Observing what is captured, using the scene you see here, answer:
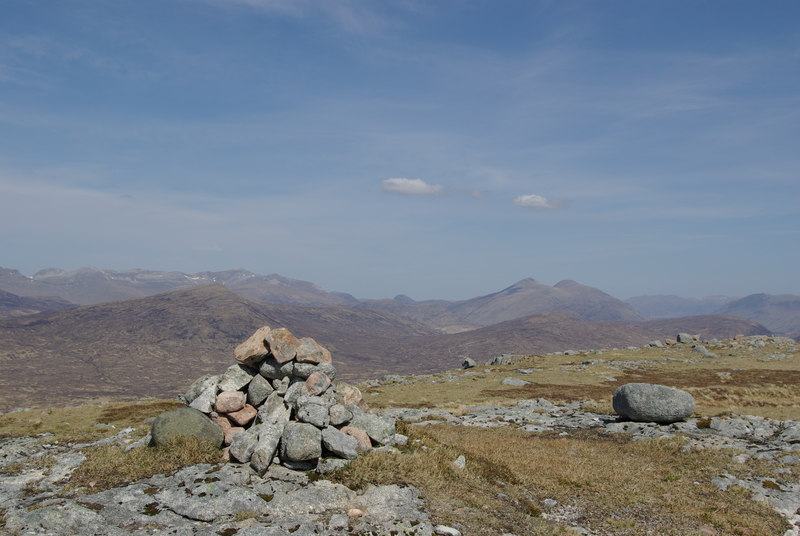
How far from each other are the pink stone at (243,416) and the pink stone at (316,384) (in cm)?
328

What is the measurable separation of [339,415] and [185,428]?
24.0 feet

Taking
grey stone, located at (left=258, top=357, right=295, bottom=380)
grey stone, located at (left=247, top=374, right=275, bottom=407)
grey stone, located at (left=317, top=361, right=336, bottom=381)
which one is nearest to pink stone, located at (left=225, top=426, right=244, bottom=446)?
grey stone, located at (left=247, top=374, right=275, bottom=407)

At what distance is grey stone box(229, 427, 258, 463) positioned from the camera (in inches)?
836

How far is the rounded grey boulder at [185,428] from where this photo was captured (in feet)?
75.8

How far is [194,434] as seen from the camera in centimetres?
2306

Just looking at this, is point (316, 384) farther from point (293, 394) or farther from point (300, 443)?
point (300, 443)

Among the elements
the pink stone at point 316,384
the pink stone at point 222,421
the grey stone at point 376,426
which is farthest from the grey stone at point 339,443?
the pink stone at point 222,421

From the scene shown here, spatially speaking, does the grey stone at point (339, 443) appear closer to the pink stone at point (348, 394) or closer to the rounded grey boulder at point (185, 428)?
the pink stone at point (348, 394)

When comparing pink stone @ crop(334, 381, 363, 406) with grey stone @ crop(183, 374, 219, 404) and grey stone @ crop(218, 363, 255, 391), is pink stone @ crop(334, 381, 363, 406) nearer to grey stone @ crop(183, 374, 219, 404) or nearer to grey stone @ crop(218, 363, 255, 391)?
grey stone @ crop(218, 363, 255, 391)

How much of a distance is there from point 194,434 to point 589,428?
105 ft

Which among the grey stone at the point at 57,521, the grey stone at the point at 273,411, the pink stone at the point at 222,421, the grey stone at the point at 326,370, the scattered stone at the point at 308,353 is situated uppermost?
the scattered stone at the point at 308,353

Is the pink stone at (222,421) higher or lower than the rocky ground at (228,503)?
higher

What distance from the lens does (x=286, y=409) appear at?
2419 cm

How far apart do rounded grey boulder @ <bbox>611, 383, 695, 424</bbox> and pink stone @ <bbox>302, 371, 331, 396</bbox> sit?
2857 cm
